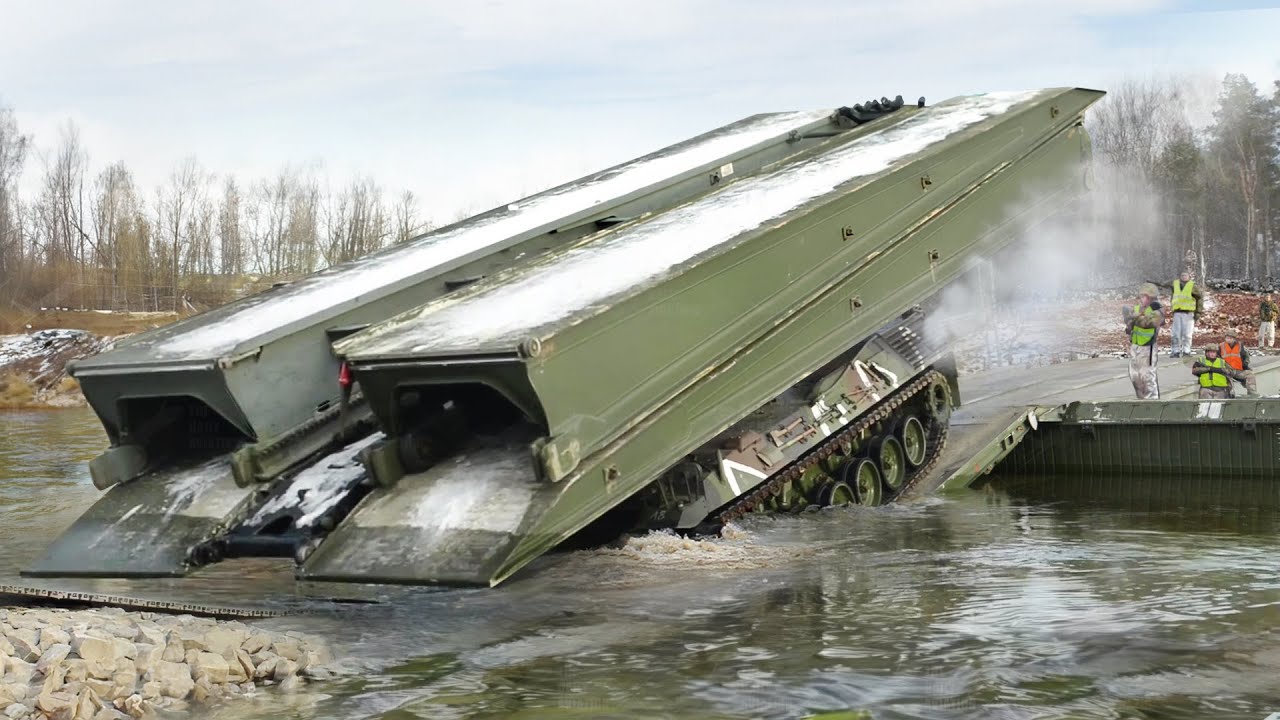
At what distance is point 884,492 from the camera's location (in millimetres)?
9977

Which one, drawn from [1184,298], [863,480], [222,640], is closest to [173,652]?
[222,640]

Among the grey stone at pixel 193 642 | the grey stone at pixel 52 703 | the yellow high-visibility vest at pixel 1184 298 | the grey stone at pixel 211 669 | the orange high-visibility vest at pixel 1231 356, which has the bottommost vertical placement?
the orange high-visibility vest at pixel 1231 356

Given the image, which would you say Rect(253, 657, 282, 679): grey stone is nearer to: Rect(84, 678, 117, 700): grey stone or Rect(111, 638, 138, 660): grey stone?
Rect(111, 638, 138, 660): grey stone

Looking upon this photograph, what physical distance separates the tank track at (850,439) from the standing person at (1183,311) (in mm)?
5538

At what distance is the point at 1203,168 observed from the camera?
38.5m

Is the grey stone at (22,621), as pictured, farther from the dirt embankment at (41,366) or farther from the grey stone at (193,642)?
the dirt embankment at (41,366)

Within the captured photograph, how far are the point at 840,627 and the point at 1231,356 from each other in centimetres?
738

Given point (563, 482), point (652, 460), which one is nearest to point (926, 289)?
point (652, 460)

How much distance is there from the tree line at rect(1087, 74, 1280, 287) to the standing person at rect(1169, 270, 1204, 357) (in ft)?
51.8

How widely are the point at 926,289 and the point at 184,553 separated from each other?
4699 mm

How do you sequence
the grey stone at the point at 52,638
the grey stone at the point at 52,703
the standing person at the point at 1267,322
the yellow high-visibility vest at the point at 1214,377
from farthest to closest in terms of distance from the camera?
1. the standing person at the point at 1267,322
2. the yellow high-visibility vest at the point at 1214,377
3. the grey stone at the point at 52,638
4. the grey stone at the point at 52,703

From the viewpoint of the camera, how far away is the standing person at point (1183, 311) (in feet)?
48.4

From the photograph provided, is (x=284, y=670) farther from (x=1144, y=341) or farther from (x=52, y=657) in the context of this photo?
(x=1144, y=341)

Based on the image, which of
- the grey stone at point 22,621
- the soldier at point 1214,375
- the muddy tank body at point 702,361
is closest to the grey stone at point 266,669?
the grey stone at point 22,621
